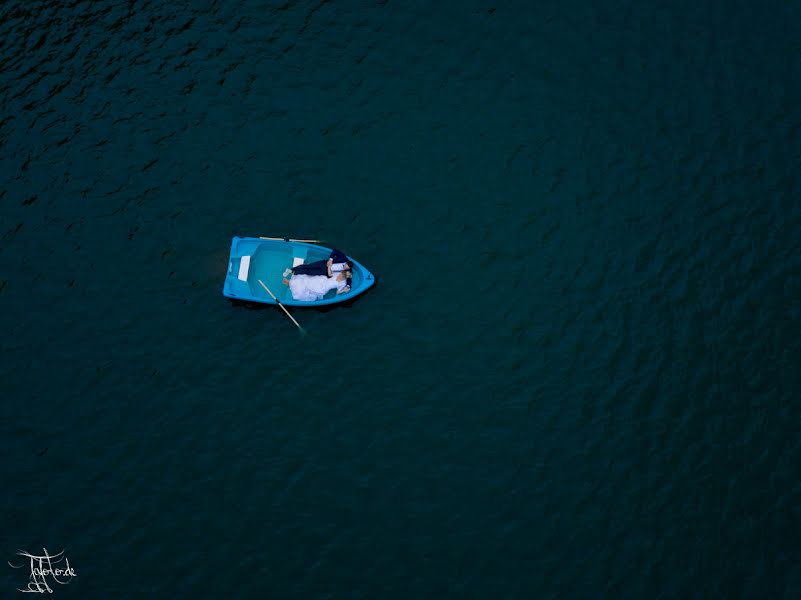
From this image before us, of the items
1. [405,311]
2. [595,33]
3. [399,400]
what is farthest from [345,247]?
[595,33]

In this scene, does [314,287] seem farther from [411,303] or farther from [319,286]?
[411,303]

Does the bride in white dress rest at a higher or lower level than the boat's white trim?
lower

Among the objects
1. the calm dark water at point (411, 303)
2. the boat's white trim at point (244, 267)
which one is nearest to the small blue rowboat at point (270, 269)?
the boat's white trim at point (244, 267)

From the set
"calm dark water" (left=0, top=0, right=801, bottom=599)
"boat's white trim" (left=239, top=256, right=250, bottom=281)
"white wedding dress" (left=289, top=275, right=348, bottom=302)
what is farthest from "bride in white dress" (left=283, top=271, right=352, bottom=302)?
"boat's white trim" (left=239, top=256, right=250, bottom=281)

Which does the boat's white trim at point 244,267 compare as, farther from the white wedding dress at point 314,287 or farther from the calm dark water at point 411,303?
the white wedding dress at point 314,287

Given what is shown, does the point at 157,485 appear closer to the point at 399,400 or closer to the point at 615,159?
the point at 399,400

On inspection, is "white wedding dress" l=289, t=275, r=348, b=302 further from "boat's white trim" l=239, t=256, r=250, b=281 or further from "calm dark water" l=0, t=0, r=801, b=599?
"boat's white trim" l=239, t=256, r=250, b=281
